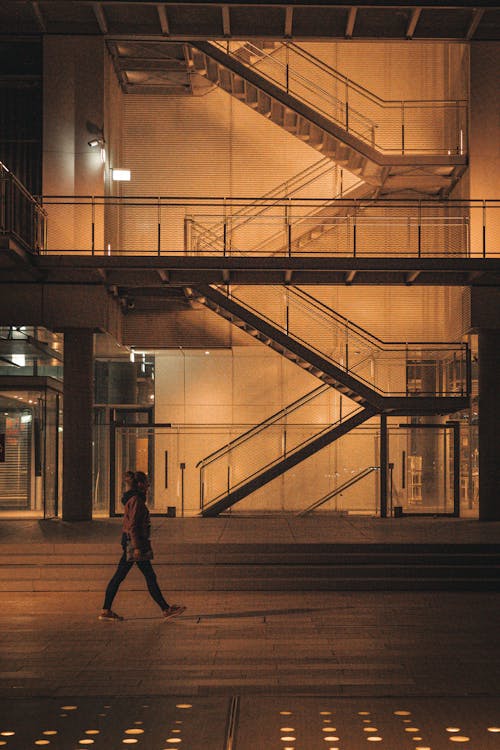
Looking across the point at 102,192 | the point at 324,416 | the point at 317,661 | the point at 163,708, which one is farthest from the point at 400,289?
the point at 163,708

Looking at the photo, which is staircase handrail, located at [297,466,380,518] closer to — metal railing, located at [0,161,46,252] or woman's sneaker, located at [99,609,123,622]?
metal railing, located at [0,161,46,252]

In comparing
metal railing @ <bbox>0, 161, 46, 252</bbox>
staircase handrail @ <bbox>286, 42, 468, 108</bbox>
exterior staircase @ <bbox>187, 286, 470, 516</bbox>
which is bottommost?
exterior staircase @ <bbox>187, 286, 470, 516</bbox>

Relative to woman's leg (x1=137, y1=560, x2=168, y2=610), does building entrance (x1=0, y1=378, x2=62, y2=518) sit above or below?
above

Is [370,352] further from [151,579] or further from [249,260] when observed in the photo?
[151,579]

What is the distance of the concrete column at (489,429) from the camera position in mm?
23828

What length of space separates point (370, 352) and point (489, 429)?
384cm

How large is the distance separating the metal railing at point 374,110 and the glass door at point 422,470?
7.05 m

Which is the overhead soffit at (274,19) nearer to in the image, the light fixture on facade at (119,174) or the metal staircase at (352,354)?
the light fixture on facade at (119,174)

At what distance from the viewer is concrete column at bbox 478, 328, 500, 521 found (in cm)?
2383

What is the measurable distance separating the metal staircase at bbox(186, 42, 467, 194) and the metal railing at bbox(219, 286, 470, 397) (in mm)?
3553

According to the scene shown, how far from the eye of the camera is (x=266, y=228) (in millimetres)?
26688

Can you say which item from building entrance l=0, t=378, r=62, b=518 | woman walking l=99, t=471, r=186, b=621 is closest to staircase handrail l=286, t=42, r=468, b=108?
building entrance l=0, t=378, r=62, b=518

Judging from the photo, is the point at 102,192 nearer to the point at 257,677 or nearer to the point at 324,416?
the point at 324,416

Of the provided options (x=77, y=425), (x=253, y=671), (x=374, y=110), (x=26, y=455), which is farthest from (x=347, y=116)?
(x=253, y=671)
